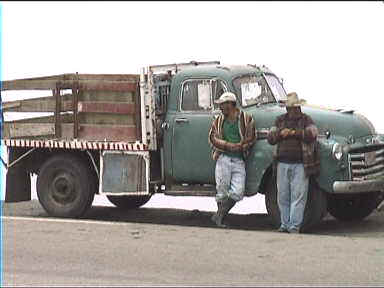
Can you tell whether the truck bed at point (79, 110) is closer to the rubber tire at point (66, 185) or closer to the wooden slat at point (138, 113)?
the wooden slat at point (138, 113)

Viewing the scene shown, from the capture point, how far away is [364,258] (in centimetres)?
975

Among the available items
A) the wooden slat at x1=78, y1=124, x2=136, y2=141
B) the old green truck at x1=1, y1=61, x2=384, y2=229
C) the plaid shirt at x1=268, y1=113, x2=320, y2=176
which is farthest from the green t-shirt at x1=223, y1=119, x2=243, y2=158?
the wooden slat at x1=78, y1=124, x2=136, y2=141

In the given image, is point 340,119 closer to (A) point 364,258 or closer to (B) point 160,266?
(A) point 364,258

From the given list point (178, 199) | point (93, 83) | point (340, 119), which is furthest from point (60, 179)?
point (340, 119)

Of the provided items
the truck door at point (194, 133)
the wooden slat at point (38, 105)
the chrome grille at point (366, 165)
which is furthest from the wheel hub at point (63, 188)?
the chrome grille at point (366, 165)

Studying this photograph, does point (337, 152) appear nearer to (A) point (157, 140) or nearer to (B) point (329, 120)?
(B) point (329, 120)

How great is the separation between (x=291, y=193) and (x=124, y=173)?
8.39 ft

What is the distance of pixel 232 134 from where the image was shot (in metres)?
12.0

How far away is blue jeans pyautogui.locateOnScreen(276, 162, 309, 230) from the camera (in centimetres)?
1159

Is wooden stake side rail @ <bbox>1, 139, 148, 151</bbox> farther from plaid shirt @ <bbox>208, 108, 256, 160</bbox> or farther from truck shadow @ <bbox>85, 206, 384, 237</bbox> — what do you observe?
truck shadow @ <bbox>85, 206, 384, 237</bbox>

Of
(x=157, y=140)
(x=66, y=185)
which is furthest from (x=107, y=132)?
(x=66, y=185)

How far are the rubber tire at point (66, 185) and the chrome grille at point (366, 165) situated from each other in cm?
392

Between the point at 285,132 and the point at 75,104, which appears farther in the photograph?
the point at 75,104

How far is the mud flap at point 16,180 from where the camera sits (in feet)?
45.2
